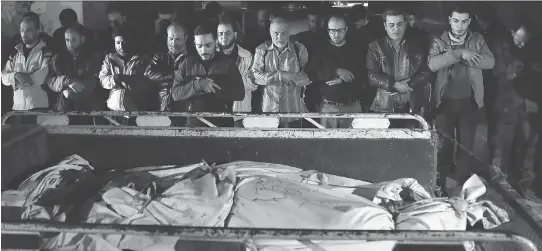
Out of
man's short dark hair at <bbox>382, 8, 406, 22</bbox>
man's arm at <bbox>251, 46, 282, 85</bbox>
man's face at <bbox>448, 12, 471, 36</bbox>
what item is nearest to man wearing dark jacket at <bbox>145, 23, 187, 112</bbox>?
man's arm at <bbox>251, 46, 282, 85</bbox>

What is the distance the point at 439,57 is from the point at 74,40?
2798 mm

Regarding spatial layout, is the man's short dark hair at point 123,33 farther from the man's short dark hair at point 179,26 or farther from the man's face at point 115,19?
the man's short dark hair at point 179,26

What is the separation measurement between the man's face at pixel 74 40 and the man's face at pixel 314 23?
5.78 feet

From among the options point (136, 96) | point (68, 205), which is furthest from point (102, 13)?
point (68, 205)

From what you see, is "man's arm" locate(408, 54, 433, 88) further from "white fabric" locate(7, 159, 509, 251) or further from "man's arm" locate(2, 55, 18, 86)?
"man's arm" locate(2, 55, 18, 86)

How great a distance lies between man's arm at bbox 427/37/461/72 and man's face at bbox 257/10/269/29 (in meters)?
1.26

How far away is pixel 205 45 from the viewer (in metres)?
4.52

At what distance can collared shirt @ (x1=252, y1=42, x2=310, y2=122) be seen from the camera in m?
4.46

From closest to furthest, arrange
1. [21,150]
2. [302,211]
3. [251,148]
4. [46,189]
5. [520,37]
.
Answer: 1. [302,211]
2. [46,189]
3. [21,150]
4. [251,148]
5. [520,37]

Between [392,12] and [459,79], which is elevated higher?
[392,12]

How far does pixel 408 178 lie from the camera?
3.18 metres

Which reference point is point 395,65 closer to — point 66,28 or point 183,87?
point 183,87

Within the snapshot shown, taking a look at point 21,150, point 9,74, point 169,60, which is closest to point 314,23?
point 169,60

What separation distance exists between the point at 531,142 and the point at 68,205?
3477 mm
